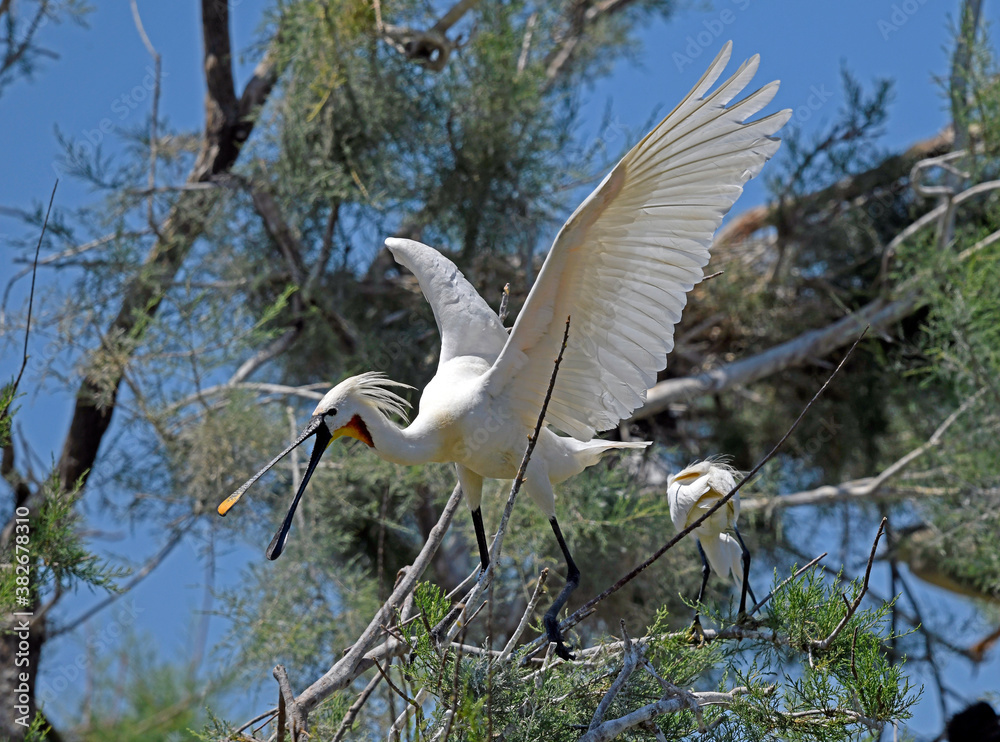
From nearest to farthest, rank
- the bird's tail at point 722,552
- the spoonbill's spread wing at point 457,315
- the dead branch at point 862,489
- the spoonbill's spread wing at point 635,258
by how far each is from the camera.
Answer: the spoonbill's spread wing at point 635,258 < the bird's tail at point 722,552 < the spoonbill's spread wing at point 457,315 < the dead branch at point 862,489

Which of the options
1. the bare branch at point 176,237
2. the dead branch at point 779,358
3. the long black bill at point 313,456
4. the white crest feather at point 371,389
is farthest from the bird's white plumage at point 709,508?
the bare branch at point 176,237

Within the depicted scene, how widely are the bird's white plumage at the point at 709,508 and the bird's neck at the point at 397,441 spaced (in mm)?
571

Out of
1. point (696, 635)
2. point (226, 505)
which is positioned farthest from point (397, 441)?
point (696, 635)

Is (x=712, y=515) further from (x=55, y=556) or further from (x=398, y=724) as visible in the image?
(x=55, y=556)

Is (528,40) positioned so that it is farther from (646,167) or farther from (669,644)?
(669,644)

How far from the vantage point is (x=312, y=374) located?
14.8 ft

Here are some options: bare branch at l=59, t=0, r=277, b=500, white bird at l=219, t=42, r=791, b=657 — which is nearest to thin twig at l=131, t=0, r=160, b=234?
bare branch at l=59, t=0, r=277, b=500

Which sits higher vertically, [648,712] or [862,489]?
[862,489]

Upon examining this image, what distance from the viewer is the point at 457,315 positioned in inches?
93.9

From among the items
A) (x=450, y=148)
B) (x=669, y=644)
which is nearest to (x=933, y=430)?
(x=450, y=148)

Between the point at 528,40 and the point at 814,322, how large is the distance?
1.83m

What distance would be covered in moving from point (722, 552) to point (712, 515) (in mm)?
236

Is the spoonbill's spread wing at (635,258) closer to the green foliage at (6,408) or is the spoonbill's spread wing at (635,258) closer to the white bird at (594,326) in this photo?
the white bird at (594,326)

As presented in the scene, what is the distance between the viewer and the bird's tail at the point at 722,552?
2.23 meters
